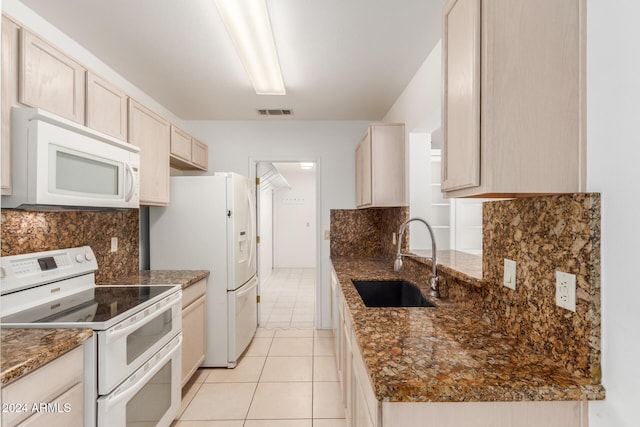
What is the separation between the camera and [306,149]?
3830 millimetres

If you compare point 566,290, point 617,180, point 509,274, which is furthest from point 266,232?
point 617,180

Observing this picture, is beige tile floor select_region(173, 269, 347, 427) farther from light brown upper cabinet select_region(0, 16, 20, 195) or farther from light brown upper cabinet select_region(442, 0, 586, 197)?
light brown upper cabinet select_region(442, 0, 586, 197)

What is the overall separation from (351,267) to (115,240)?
1951 mm

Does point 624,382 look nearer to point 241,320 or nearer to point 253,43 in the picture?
point 253,43

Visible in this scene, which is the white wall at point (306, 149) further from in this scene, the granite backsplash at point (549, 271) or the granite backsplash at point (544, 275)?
the granite backsplash at point (549, 271)

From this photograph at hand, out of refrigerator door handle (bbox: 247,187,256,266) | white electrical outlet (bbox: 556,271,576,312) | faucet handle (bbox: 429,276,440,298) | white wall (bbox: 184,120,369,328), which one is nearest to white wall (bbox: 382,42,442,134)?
white wall (bbox: 184,120,369,328)

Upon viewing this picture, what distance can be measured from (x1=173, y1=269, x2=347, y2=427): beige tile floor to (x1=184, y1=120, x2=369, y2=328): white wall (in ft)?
1.91

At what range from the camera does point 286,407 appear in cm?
229

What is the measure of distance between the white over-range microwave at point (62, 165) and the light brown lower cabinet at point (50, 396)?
2.20 feet

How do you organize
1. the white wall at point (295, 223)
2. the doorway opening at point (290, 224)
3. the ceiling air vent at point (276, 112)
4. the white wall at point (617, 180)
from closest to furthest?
the white wall at point (617, 180) → the ceiling air vent at point (276, 112) → the doorway opening at point (290, 224) → the white wall at point (295, 223)

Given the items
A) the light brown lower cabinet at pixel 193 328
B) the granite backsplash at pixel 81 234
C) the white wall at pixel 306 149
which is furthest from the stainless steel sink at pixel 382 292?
the granite backsplash at pixel 81 234

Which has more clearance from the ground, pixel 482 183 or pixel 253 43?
pixel 253 43

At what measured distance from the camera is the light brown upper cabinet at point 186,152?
2.88 meters

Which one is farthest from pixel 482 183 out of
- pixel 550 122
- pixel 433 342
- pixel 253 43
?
pixel 253 43
